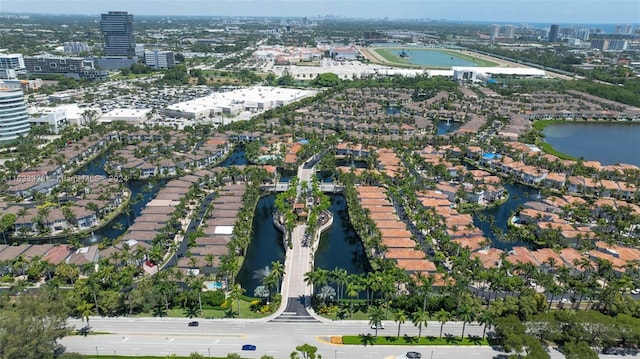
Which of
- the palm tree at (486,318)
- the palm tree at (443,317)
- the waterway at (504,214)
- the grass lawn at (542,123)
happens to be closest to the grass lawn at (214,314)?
the palm tree at (443,317)

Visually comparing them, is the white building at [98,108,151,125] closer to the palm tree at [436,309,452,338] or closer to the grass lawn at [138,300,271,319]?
the grass lawn at [138,300,271,319]

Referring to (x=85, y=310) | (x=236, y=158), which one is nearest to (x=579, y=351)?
(x=85, y=310)

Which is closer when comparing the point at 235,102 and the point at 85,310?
the point at 85,310

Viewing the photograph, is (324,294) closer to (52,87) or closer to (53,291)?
(53,291)

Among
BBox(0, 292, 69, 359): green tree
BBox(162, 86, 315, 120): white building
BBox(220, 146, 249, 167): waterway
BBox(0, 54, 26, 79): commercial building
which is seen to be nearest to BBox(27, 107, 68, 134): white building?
BBox(162, 86, 315, 120): white building

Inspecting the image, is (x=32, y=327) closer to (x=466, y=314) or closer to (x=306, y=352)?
(x=306, y=352)

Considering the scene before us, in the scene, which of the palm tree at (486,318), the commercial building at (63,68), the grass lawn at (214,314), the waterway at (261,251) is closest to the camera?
the palm tree at (486,318)

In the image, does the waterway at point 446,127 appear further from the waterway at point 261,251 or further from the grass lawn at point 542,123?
the waterway at point 261,251

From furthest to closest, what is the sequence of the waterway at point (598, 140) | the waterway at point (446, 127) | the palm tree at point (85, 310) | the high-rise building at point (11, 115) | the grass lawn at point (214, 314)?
the waterway at point (446, 127)
the waterway at point (598, 140)
the high-rise building at point (11, 115)
the grass lawn at point (214, 314)
the palm tree at point (85, 310)
